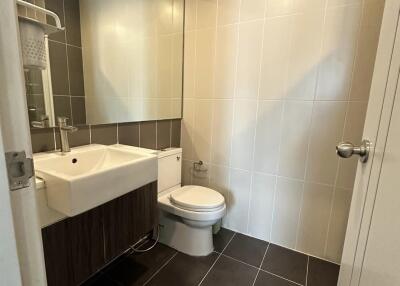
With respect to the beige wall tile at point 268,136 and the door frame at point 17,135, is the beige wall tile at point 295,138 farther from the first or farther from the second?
the door frame at point 17,135

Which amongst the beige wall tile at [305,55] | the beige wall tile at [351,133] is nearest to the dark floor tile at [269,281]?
the beige wall tile at [351,133]

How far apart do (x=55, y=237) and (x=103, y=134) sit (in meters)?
0.72

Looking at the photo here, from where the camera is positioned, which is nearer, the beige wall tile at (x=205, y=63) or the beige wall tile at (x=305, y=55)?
the beige wall tile at (x=305, y=55)

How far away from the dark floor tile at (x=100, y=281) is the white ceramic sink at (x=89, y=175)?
0.74 m

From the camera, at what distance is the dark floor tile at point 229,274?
1.48 m

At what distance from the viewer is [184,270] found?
5.15 feet

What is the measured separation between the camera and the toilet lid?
1.59 meters

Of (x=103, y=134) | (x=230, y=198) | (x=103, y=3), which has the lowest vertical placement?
(x=230, y=198)

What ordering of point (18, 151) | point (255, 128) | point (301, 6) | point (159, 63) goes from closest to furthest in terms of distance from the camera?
1. point (18, 151)
2. point (301, 6)
3. point (255, 128)
4. point (159, 63)

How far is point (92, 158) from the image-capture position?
135cm

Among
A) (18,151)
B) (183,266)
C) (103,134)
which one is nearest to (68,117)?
(103,134)

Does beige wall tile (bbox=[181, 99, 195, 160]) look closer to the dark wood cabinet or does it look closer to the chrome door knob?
the dark wood cabinet

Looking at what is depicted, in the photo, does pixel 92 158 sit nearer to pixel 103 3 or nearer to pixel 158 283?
pixel 158 283

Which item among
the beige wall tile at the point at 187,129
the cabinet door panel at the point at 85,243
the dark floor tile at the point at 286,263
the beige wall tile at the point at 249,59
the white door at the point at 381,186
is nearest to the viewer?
the white door at the point at 381,186
